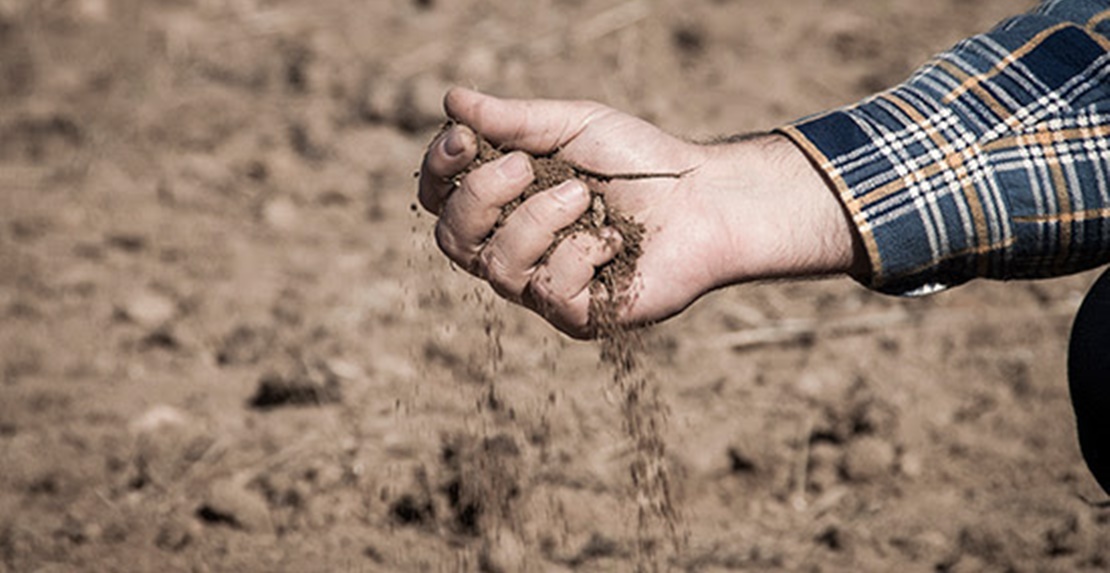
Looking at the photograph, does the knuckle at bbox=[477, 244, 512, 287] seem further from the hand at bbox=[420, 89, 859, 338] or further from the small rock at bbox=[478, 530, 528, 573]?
the small rock at bbox=[478, 530, 528, 573]

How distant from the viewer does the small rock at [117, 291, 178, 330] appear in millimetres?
2570

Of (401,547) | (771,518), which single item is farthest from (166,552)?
(771,518)

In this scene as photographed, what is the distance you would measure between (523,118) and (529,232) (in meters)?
0.14

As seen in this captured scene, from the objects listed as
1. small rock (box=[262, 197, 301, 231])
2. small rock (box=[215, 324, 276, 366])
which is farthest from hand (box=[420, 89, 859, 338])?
small rock (box=[262, 197, 301, 231])

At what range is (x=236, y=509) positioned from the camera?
2.10m

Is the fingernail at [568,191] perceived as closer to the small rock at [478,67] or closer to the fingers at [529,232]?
the fingers at [529,232]

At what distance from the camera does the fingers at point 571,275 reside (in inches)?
64.4

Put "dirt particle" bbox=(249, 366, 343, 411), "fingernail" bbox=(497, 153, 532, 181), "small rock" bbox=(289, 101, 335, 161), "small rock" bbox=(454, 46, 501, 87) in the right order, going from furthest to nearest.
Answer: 1. "small rock" bbox=(454, 46, 501, 87)
2. "small rock" bbox=(289, 101, 335, 161)
3. "dirt particle" bbox=(249, 366, 343, 411)
4. "fingernail" bbox=(497, 153, 532, 181)

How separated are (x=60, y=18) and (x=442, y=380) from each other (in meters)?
1.84

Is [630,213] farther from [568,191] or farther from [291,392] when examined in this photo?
[291,392]

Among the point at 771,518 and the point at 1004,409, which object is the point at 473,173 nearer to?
the point at 771,518

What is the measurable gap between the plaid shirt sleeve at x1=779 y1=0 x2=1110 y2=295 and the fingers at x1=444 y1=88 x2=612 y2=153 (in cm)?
27

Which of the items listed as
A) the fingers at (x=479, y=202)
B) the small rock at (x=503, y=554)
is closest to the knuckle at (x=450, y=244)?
the fingers at (x=479, y=202)

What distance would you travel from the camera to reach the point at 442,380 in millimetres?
2436
